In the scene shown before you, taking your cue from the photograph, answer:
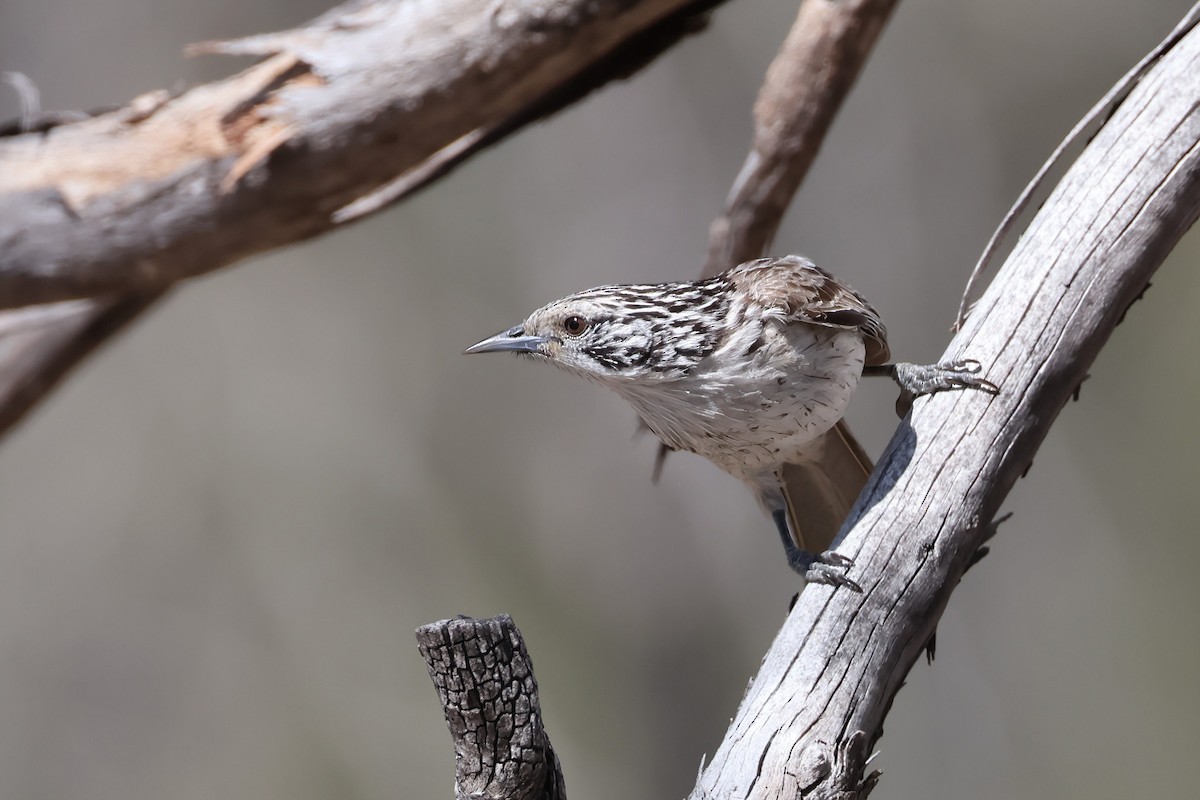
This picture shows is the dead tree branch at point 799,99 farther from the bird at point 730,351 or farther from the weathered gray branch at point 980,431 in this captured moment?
the weathered gray branch at point 980,431

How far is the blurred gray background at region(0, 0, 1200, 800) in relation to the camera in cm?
848

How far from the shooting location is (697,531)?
836 centimetres

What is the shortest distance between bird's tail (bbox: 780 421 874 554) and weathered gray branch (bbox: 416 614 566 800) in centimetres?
168

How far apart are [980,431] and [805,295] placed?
70 cm

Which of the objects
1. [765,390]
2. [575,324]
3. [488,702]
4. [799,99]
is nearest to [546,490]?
[799,99]

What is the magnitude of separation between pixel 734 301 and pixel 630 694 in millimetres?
6646

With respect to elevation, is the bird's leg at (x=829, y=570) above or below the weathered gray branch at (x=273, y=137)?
below

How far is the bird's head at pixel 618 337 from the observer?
333cm

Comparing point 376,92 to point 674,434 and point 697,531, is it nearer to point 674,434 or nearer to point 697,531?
point 674,434

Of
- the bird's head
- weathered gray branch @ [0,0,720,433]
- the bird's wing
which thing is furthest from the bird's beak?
weathered gray branch @ [0,0,720,433]

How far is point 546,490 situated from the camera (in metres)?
9.69

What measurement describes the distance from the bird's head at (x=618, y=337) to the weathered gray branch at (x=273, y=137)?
0.89 meters

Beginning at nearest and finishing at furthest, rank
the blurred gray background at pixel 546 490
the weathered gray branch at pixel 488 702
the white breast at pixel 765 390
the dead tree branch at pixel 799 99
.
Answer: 1. the weathered gray branch at pixel 488 702
2. the white breast at pixel 765 390
3. the dead tree branch at pixel 799 99
4. the blurred gray background at pixel 546 490

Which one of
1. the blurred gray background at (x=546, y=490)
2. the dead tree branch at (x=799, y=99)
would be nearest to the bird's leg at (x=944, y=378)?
the dead tree branch at (x=799, y=99)
